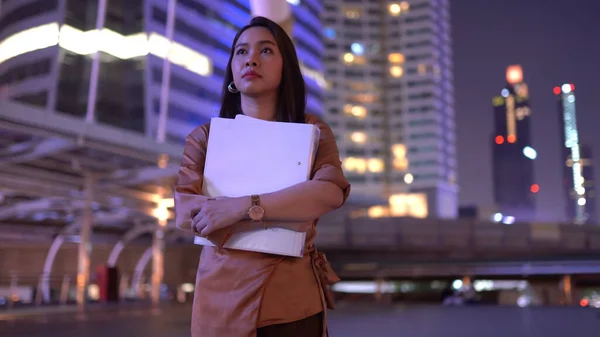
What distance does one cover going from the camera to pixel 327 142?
1749 mm

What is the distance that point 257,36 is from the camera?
1.83 m

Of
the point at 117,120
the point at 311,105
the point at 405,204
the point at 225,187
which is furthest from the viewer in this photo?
the point at 405,204

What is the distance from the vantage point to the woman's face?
1792 mm

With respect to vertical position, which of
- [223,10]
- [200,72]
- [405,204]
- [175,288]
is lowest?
[175,288]

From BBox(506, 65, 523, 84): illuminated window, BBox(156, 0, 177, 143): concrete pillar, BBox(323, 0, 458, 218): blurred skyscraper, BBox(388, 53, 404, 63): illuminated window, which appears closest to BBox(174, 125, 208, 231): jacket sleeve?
BBox(156, 0, 177, 143): concrete pillar

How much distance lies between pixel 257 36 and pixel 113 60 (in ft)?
211

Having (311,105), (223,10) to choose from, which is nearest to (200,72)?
(223,10)

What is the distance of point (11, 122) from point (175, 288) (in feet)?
76.8

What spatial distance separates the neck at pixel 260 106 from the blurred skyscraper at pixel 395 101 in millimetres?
97561

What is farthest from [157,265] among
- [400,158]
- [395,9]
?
[395,9]

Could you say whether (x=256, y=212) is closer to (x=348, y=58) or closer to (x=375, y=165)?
(x=375, y=165)

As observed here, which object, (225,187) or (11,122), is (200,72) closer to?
(11,122)

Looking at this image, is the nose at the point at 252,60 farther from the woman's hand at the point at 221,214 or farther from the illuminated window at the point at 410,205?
the illuminated window at the point at 410,205

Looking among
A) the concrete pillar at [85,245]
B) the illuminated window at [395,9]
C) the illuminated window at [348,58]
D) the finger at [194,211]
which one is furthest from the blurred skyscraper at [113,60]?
the finger at [194,211]
